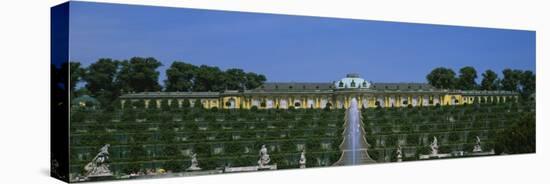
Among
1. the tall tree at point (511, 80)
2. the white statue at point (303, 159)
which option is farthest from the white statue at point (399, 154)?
the tall tree at point (511, 80)

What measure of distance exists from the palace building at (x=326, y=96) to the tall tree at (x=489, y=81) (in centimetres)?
12

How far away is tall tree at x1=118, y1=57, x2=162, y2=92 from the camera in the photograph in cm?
1267

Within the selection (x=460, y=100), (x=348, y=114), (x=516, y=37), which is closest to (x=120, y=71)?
(x=348, y=114)

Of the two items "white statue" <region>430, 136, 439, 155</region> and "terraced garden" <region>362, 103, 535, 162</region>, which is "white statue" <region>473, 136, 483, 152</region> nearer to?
"terraced garden" <region>362, 103, 535, 162</region>

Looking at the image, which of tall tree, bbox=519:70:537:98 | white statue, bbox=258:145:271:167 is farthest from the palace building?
white statue, bbox=258:145:271:167

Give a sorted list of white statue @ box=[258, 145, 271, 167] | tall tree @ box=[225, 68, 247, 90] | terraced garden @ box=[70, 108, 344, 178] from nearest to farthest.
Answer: terraced garden @ box=[70, 108, 344, 178] < tall tree @ box=[225, 68, 247, 90] < white statue @ box=[258, 145, 271, 167]

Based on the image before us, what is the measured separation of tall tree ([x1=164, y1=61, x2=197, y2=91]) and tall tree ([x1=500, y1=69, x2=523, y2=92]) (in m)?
7.41

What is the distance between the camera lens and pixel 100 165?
12.5m

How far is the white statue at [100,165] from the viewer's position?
40.5 ft

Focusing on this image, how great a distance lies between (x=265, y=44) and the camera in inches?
552

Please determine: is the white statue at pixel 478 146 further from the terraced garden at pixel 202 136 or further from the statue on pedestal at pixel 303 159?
the statue on pedestal at pixel 303 159

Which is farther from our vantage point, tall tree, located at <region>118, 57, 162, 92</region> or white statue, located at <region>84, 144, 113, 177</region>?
tall tree, located at <region>118, 57, 162, 92</region>

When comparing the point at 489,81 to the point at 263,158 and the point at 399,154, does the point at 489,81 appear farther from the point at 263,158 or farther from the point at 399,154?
the point at 263,158

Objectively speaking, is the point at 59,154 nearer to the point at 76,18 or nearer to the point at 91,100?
the point at 91,100
